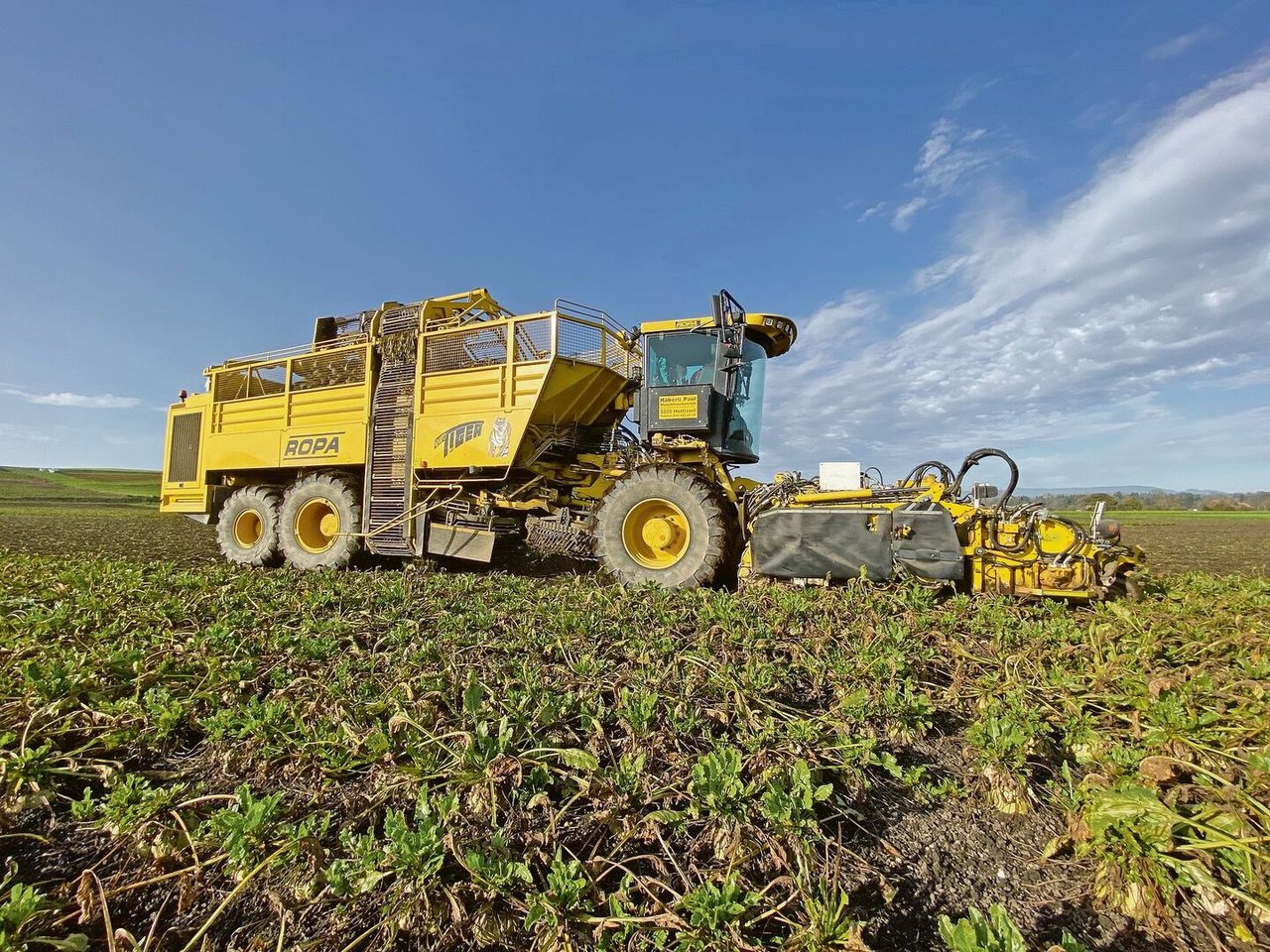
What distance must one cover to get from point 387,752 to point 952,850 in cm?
181

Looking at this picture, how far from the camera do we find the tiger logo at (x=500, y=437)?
23.1ft

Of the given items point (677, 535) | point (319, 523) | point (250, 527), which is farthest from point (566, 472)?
point (250, 527)

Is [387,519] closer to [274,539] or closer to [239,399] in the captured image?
[274,539]

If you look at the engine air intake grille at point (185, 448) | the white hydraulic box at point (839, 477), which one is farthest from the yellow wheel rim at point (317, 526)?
the white hydraulic box at point (839, 477)

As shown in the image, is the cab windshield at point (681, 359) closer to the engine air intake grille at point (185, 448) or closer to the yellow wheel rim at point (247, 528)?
the yellow wheel rim at point (247, 528)

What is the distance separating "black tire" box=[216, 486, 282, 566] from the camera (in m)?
8.70

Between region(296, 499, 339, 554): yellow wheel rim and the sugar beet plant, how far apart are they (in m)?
5.06

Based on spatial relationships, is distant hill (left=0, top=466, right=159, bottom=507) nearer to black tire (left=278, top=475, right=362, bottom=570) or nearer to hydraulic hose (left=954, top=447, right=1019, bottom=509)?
black tire (left=278, top=475, right=362, bottom=570)

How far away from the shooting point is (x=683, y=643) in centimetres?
328

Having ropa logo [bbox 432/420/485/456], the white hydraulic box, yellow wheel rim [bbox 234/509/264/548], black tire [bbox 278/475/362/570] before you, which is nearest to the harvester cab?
the white hydraulic box

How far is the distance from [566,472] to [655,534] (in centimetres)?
179

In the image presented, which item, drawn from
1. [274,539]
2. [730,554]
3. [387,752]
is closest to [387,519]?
[274,539]

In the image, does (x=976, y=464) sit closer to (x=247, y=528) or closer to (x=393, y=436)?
(x=393, y=436)

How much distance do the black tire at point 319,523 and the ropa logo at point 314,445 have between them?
36 centimetres
